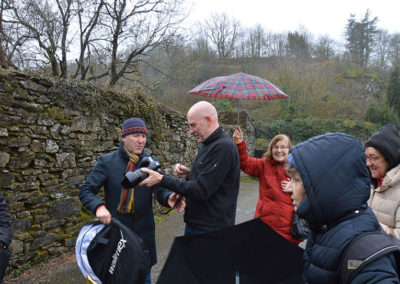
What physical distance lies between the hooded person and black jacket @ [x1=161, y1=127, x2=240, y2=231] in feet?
3.07

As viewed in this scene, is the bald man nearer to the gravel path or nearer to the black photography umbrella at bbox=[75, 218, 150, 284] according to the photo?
the black photography umbrella at bbox=[75, 218, 150, 284]

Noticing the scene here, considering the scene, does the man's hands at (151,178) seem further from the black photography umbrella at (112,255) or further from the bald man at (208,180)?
A: the black photography umbrella at (112,255)

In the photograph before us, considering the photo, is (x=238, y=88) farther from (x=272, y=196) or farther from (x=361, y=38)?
(x=361, y=38)

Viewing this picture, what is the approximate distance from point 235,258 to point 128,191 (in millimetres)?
1219

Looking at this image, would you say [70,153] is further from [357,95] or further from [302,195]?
[357,95]

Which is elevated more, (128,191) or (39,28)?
(39,28)

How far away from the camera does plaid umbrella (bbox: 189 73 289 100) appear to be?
10.8 ft

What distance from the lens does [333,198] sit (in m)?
1.13

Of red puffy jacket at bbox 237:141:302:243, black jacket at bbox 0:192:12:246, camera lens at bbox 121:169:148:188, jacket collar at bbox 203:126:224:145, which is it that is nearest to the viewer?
camera lens at bbox 121:169:148:188

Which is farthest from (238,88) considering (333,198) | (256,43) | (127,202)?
(256,43)

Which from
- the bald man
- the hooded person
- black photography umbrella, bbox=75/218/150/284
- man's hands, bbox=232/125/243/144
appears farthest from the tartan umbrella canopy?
the hooded person

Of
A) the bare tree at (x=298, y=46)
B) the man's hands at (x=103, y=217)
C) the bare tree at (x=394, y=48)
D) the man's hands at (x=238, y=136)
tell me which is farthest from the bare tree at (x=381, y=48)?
the man's hands at (x=103, y=217)

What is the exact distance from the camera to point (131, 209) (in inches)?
93.9

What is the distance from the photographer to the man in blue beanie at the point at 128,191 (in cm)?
237
